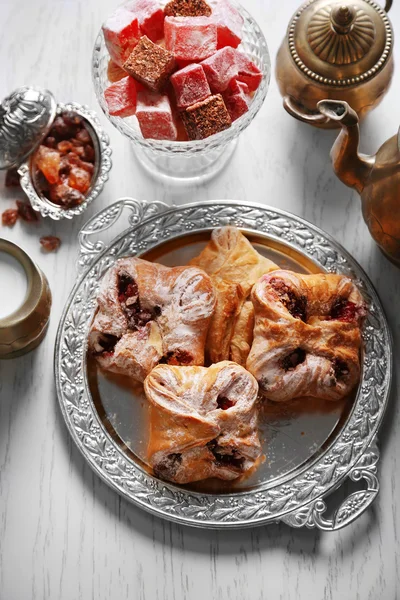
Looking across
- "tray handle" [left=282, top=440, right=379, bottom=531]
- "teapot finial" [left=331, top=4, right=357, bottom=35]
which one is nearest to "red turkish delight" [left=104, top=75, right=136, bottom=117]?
"teapot finial" [left=331, top=4, right=357, bottom=35]

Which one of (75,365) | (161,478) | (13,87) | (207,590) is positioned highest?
(13,87)

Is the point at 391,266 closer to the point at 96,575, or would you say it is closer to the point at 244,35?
the point at 244,35

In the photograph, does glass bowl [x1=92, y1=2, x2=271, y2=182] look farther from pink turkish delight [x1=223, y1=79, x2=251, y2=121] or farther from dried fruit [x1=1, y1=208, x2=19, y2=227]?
dried fruit [x1=1, y1=208, x2=19, y2=227]

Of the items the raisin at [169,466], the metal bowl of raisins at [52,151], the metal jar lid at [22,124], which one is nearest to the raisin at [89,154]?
the metal bowl of raisins at [52,151]

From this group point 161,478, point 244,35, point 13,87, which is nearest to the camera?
point 161,478

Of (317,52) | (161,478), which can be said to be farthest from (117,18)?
(161,478)

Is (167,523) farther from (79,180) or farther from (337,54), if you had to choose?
(337,54)

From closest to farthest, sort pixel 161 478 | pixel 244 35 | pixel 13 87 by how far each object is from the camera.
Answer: pixel 161 478
pixel 244 35
pixel 13 87

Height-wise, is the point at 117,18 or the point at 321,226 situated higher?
the point at 117,18

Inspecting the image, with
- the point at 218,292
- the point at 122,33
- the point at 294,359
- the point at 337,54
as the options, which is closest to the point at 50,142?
the point at 122,33
